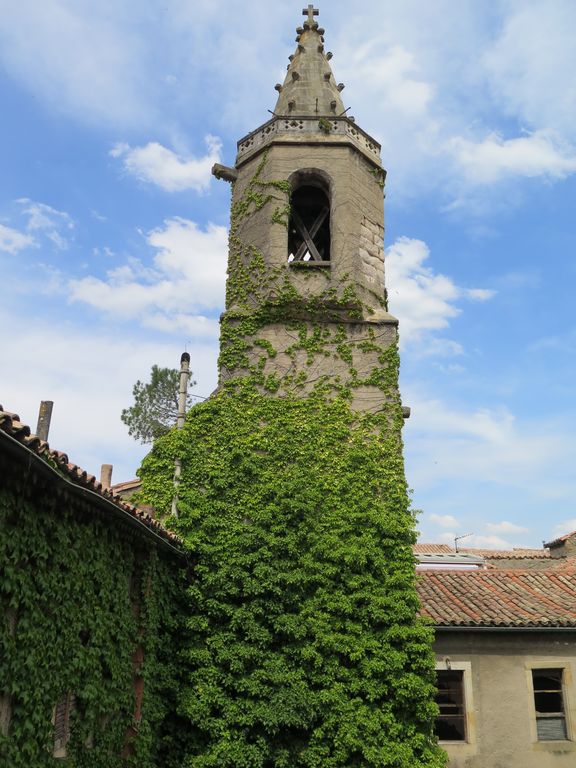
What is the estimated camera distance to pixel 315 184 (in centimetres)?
1402

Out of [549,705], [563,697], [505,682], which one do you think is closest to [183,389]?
[505,682]

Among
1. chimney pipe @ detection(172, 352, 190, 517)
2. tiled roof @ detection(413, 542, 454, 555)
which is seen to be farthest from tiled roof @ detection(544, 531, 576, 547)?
chimney pipe @ detection(172, 352, 190, 517)

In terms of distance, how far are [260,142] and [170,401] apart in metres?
19.2

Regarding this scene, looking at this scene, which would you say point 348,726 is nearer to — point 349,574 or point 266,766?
point 266,766

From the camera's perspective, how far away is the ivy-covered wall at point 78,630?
5.58 m

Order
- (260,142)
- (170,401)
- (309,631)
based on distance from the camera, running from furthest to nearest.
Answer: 1. (170,401)
2. (260,142)
3. (309,631)

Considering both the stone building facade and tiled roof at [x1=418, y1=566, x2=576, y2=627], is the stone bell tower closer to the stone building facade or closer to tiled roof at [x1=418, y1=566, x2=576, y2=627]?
tiled roof at [x1=418, y1=566, x2=576, y2=627]

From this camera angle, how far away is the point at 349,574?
10.5 metres

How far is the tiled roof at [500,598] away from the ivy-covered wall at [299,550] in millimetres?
2836

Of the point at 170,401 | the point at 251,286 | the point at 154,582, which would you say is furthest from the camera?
the point at 170,401

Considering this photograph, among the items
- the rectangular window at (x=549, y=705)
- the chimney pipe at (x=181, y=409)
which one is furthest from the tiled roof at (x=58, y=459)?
the rectangular window at (x=549, y=705)

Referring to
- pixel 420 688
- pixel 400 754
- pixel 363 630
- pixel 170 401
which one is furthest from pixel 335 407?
pixel 170 401

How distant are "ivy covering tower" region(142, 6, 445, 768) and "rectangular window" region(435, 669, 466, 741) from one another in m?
2.84

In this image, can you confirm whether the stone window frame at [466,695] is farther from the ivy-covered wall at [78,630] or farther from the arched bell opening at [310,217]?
the arched bell opening at [310,217]
